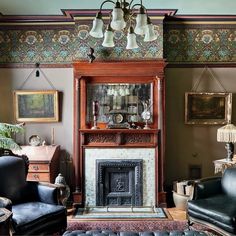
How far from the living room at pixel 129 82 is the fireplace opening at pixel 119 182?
123 millimetres

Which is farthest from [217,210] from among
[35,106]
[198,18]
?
[35,106]

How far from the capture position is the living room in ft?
15.7

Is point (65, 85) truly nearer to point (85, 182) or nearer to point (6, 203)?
point (85, 182)

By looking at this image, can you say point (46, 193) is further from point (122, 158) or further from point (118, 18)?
point (118, 18)

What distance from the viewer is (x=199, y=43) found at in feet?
16.8

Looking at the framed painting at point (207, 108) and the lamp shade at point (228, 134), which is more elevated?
the framed painting at point (207, 108)

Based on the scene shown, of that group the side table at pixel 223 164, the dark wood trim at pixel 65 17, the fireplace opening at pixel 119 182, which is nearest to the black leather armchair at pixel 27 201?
the fireplace opening at pixel 119 182

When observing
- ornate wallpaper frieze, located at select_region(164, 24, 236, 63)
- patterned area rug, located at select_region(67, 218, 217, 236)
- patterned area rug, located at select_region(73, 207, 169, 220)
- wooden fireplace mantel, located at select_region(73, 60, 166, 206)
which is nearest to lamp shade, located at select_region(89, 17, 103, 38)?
wooden fireplace mantel, located at select_region(73, 60, 166, 206)

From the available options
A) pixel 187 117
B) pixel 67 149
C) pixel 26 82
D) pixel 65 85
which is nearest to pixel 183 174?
pixel 187 117

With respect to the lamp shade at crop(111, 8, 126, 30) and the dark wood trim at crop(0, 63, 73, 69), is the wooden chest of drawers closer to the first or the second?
the dark wood trim at crop(0, 63, 73, 69)

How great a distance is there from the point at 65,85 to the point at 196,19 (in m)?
2.36

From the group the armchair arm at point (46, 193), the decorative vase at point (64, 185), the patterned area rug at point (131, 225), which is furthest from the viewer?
the decorative vase at point (64, 185)

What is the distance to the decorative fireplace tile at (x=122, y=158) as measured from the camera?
15.6 ft

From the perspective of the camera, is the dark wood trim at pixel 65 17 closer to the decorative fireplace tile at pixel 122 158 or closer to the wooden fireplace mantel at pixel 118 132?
the wooden fireplace mantel at pixel 118 132
